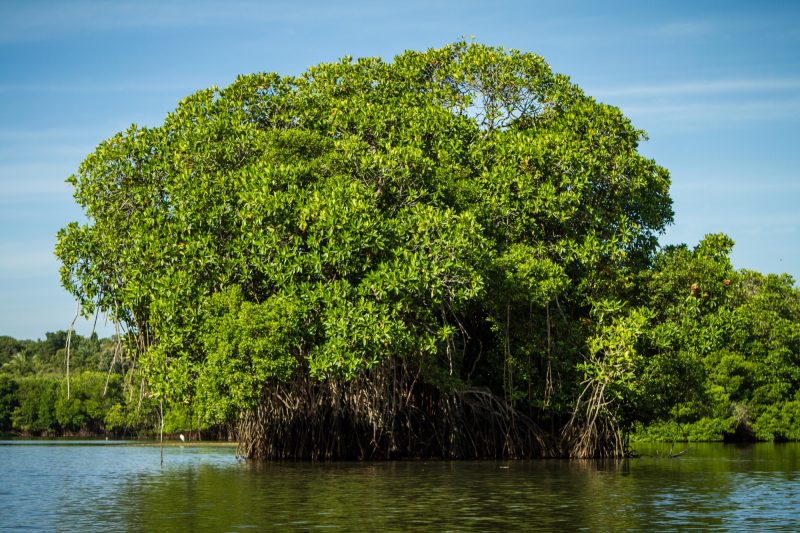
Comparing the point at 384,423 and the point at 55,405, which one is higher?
the point at 55,405

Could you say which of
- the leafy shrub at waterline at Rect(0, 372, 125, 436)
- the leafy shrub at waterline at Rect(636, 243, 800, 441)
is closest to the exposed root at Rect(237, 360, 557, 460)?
the leafy shrub at waterline at Rect(636, 243, 800, 441)

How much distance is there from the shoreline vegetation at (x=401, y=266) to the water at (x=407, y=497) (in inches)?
87.6

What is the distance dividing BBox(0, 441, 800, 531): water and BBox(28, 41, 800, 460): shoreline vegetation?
223cm

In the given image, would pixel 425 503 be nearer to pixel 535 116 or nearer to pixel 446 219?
pixel 446 219

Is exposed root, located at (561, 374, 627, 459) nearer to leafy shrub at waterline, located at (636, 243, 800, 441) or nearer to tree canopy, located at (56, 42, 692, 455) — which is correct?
tree canopy, located at (56, 42, 692, 455)

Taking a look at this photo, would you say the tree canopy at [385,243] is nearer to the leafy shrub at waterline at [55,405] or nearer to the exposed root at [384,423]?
the exposed root at [384,423]

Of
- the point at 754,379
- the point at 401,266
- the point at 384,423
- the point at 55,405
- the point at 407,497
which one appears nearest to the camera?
the point at 407,497

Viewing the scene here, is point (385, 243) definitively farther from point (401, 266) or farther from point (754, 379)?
point (754, 379)

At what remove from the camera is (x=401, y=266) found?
2556 cm

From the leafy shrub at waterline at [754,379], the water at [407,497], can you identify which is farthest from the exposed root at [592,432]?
the leafy shrub at waterline at [754,379]

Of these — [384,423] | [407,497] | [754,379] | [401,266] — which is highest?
[401,266]

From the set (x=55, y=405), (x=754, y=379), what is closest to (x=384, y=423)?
(x=754, y=379)

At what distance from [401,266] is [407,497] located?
28.0ft

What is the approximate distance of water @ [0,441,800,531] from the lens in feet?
48.3
